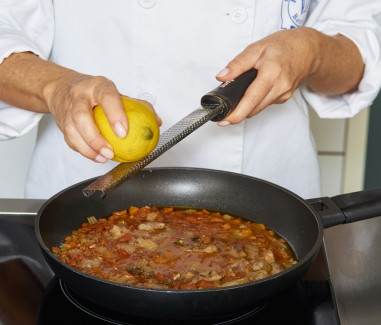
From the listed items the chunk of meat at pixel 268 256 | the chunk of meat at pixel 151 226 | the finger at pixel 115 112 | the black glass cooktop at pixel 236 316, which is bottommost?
the black glass cooktop at pixel 236 316

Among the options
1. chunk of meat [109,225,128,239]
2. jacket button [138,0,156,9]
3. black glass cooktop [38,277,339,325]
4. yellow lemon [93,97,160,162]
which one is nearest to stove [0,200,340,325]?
black glass cooktop [38,277,339,325]

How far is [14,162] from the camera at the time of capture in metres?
2.12

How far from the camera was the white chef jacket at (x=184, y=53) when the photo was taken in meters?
1.34

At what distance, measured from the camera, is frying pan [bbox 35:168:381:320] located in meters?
0.82

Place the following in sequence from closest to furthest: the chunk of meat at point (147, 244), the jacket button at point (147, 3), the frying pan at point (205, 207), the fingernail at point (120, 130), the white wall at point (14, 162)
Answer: the frying pan at point (205, 207) < the fingernail at point (120, 130) < the chunk of meat at point (147, 244) < the jacket button at point (147, 3) < the white wall at point (14, 162)

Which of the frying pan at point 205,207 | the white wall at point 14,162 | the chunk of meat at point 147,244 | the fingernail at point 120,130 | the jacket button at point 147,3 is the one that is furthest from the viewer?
the white wall at point 14,162

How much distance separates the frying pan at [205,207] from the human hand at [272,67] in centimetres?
18

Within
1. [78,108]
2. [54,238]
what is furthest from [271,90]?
[54,238]

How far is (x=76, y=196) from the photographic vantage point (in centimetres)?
117

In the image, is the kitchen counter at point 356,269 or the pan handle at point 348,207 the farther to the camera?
the pan handle at point 348,207

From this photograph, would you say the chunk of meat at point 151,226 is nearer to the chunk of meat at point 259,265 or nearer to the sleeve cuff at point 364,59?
the chunk of meat at point 259,265

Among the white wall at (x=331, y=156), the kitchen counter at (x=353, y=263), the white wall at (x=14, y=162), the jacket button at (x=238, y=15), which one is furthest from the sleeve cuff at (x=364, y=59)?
the white wall at (x=14, y=162)

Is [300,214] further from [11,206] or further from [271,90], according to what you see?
[11,206]

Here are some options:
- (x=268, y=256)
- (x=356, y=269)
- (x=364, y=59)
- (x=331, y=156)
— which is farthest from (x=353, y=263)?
(x=331, y=156)
